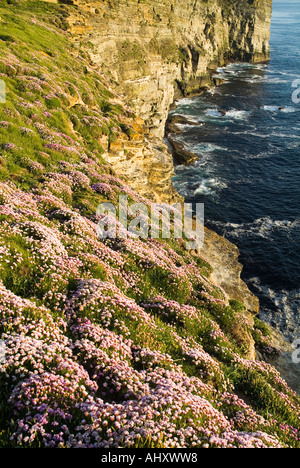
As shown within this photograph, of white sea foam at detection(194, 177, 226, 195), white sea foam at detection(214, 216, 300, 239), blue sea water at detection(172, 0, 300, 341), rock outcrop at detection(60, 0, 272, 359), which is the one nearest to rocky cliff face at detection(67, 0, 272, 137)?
rock outcrop at detection(60, 0, 272, 359)

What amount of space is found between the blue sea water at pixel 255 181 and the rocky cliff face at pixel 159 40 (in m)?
12.8

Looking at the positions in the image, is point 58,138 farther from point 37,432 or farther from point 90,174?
point 37,432

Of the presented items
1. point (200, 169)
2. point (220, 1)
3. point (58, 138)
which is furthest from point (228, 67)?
point (58, 138)

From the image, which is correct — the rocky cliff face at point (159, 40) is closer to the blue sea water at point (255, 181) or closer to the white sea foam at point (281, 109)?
the blue sea water at point (255, 181)

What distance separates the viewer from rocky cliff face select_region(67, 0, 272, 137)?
66875 mm

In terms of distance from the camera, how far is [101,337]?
8.02 m

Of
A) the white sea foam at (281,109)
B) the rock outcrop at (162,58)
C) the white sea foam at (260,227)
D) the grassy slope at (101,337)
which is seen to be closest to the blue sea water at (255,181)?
the white sea foam at (281,109)

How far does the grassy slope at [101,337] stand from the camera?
5.84 metres

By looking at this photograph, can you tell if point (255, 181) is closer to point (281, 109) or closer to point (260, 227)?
point (260, 227)

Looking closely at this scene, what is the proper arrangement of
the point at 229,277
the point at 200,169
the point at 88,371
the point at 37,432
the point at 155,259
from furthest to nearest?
the point at 200,169
the point at 229,277
the point at 155,259
the point at 88,371
the point at 37,432

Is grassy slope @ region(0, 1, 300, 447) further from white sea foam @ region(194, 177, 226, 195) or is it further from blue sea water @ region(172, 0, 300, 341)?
white sea foam @ region(194, 177, 226, 195)

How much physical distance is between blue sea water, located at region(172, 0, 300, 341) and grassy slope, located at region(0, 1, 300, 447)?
29.8 meters

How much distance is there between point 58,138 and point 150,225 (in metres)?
8.16

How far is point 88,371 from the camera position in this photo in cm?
731
